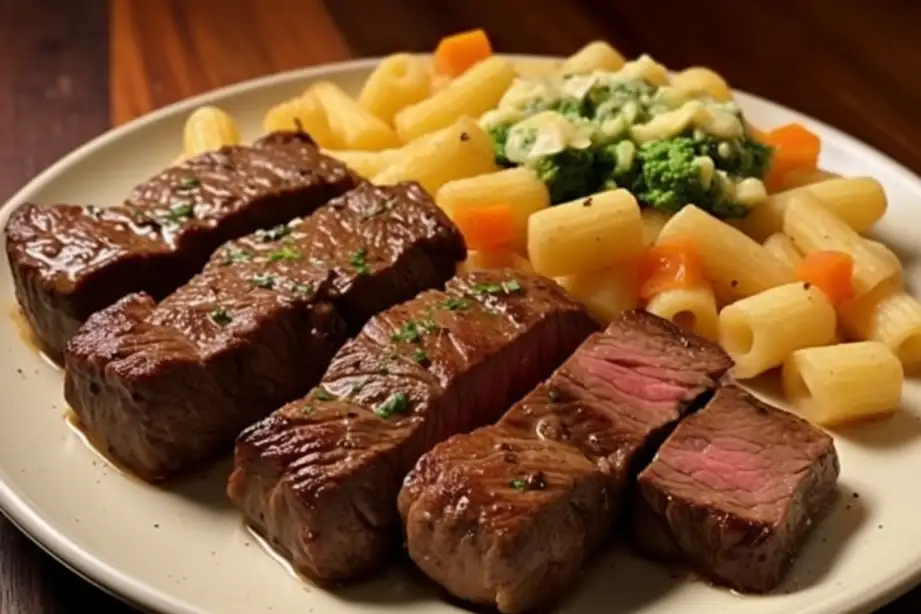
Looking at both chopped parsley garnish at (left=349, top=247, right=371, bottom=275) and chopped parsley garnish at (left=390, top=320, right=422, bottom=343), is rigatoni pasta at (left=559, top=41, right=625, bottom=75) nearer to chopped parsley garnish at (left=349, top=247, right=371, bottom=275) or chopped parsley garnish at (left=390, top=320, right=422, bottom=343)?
chopped parsley garnish at (left=349, top=247, right=371, bottom=275)

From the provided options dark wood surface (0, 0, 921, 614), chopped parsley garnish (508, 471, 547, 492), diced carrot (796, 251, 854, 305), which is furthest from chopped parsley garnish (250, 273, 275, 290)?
dark wood surface (0, 0, 921, 614)

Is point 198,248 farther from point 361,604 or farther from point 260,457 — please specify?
point 361,604

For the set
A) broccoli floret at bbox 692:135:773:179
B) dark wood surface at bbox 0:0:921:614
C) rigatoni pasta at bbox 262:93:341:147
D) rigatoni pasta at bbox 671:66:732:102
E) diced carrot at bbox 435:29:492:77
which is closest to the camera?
broccoli floret at bbox 692:135:773:179

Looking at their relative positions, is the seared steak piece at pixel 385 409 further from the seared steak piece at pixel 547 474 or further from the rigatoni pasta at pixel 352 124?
the rigatoni pasta at pixel 352 124

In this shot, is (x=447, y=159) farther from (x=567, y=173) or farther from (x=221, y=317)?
(x=221, y=317)

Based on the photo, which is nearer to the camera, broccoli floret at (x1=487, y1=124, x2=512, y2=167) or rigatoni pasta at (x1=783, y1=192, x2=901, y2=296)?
rigatoni pasta at (x1=783, y1=192, x2=901, y2=296)

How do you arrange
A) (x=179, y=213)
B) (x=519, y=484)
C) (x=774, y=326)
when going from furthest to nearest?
1. (x=179, y=213)
2. (x=774, y=326)
3. (x=519, y=484)

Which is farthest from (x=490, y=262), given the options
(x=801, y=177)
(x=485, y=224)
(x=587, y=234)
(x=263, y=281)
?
(x=801, y=177)
